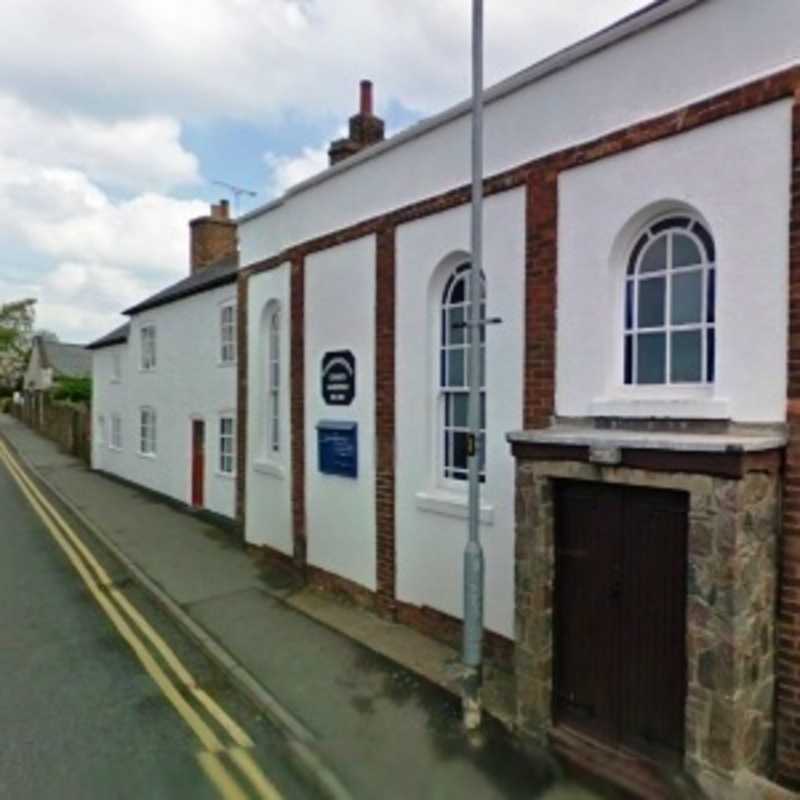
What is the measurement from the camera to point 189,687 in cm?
701

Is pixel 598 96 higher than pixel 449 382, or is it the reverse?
pixel 598 96

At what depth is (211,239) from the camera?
23141 millimetres

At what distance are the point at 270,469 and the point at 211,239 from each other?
44.3 ft

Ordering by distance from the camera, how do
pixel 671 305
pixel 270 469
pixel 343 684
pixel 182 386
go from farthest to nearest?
pixel 182 386 → pixel 270 469 → pixel 343 684 → pixel 671 305

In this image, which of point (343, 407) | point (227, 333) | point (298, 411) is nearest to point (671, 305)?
point (343, 407)

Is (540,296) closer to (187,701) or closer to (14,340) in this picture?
(187,701)

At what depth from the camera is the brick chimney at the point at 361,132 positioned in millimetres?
12500

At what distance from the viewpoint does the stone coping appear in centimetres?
459

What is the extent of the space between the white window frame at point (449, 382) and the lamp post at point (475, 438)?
1.89 metres

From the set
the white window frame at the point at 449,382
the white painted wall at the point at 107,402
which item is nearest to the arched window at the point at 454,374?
the white window frame at the point at 449,382

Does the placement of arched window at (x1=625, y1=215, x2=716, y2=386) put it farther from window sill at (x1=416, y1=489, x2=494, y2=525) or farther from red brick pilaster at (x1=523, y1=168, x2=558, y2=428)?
window sill at (x1=416, y1=489, x2=494, y2=525)

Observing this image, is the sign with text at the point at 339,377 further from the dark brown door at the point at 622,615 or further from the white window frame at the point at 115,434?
the white window frame at the point at 115,434

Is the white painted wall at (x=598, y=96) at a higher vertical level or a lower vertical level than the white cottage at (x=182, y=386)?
higher

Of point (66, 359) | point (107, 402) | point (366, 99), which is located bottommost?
point (107, 402)
